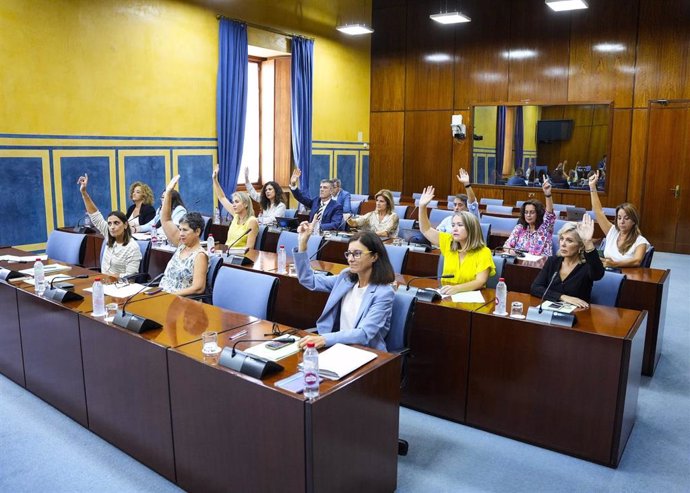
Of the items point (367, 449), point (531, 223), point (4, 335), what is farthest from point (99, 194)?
point (367, 449)

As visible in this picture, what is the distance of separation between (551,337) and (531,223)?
8.00 ft

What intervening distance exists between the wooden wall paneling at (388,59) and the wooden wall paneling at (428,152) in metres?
0.51

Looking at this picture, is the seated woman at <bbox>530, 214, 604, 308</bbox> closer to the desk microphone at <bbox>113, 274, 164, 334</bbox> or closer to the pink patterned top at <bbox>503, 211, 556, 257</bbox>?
the pink patterned top at <bbox>503, 211, 556, 257</bbox>

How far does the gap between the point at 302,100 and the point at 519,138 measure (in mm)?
3823

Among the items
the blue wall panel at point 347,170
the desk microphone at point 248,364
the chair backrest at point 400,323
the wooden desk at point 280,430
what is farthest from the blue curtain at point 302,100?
the desk microphone at point 248,364

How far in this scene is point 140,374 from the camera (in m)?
2.72

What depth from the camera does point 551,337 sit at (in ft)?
9.83

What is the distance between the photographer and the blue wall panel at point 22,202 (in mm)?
6426

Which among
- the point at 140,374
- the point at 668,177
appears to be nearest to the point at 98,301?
the point at 140,374

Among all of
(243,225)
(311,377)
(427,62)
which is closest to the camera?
(311,377)

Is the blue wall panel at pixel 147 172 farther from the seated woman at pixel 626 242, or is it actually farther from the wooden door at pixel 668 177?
the wooden door at pixel 668 177

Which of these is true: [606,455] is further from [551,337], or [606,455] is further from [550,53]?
[550,53]

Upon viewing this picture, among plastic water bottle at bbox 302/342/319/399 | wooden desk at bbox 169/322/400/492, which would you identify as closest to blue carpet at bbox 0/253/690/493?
wooden desk at bbox 169/322/400/492

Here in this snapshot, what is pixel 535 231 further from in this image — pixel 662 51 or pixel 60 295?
pixel 662 51
